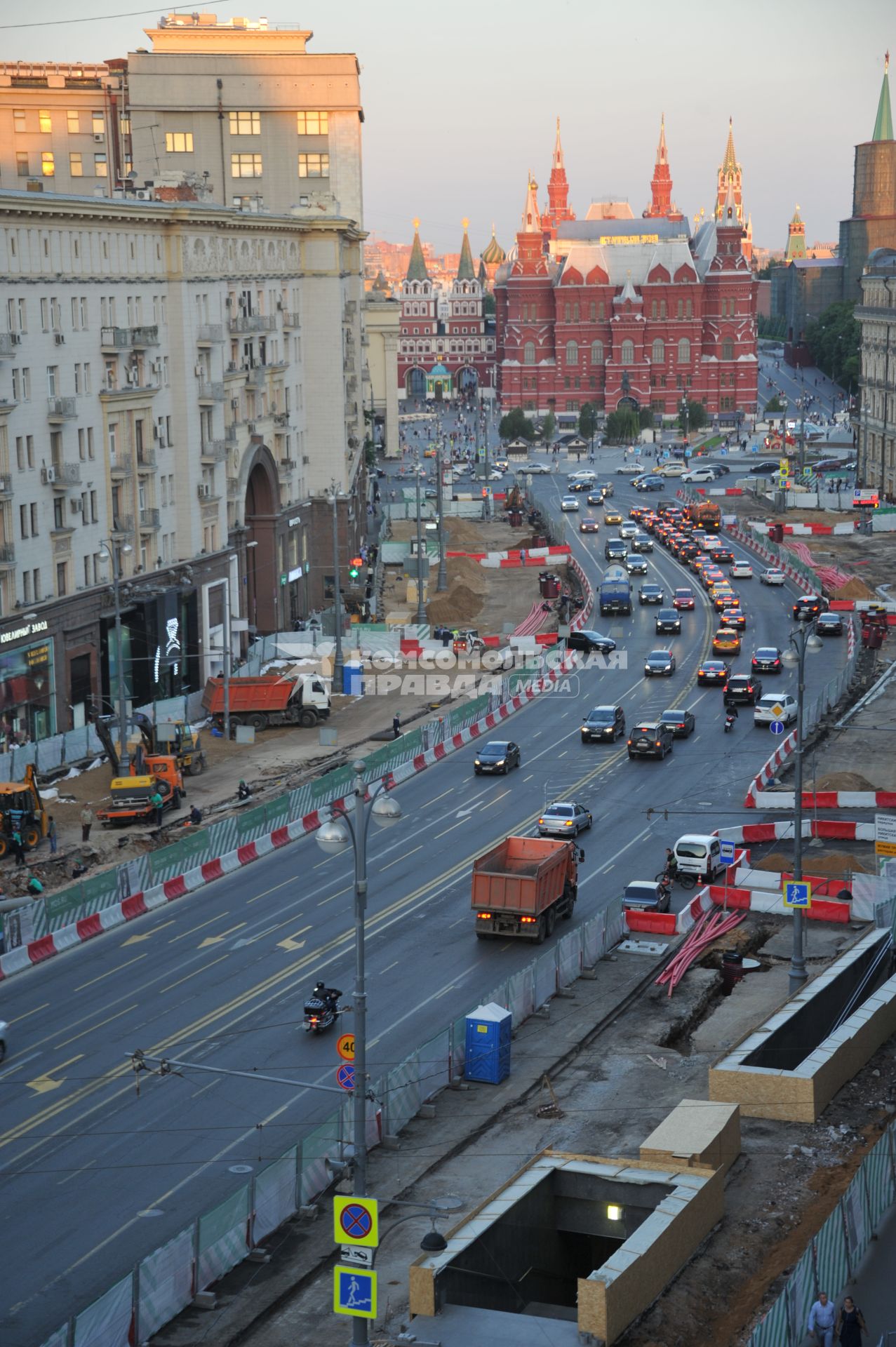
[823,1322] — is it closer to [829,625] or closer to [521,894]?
[521,894]

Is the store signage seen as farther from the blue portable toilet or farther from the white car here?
the blue portable toilet

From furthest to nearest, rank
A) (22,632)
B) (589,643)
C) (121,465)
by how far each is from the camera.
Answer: (589,643), (121,465), (22,632)

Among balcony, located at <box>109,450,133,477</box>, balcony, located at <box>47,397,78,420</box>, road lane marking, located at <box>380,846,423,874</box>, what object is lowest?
road lane marking, located at <box>380,846,423,874</box>

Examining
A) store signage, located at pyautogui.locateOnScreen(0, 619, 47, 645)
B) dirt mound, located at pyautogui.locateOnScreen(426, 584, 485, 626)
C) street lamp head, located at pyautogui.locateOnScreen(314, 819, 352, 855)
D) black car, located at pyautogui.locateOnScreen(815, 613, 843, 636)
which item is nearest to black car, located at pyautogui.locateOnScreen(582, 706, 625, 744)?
store signage, located at pyautogui.locateOnScreen(0, 619, 47, 645)

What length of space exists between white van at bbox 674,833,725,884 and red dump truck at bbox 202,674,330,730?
24294mm

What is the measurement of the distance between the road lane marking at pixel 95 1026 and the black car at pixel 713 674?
136 ft

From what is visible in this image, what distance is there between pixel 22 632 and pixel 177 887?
16.7 meters

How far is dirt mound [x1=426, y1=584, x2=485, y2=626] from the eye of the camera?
95875 mm

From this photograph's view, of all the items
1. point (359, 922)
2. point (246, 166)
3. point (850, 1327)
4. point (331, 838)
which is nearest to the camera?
point (850, 1327)

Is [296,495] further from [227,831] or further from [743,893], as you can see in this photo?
[743,893]

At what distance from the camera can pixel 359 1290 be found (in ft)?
75.7

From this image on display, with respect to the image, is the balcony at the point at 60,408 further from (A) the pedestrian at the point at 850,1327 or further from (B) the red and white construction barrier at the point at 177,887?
(A) the pedestrian at the point at 850,1327

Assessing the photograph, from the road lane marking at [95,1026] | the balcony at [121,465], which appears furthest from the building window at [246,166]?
the road lane marking at [95,1026]

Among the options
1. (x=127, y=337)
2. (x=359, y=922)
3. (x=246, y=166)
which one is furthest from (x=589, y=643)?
(x=359, y=922)
